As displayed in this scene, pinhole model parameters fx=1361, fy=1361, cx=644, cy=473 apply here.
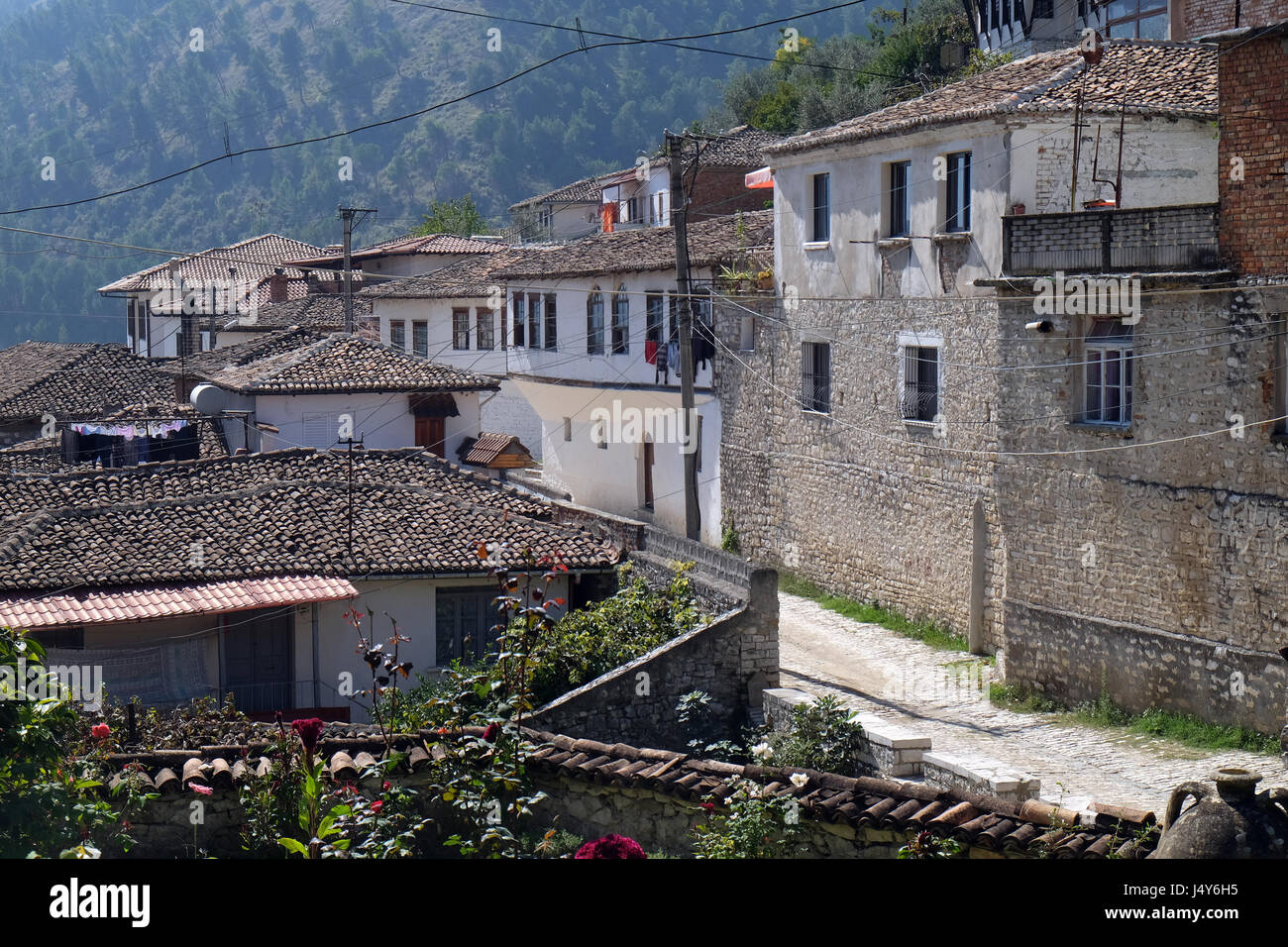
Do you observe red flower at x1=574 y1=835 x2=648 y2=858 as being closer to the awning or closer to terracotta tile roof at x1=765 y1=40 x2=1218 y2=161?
the awning

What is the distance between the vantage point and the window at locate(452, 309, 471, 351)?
42.1 metres

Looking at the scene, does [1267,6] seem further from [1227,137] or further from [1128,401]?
[1128,401]

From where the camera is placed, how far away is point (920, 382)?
20375mm

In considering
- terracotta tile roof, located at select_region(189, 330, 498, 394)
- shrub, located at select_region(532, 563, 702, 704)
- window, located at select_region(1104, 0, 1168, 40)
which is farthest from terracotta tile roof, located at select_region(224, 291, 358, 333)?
shrub, located at select_region(532, 563, 702, 704)

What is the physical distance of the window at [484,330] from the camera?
1625 inches

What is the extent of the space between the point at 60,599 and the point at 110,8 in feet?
481

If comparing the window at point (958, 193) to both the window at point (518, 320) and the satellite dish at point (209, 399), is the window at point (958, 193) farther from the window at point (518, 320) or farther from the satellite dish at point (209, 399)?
the satellite dish at point (209, 399)

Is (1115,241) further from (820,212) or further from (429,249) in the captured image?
(429,249)

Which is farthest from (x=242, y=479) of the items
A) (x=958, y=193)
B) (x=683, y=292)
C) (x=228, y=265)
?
(x=228, y=265)

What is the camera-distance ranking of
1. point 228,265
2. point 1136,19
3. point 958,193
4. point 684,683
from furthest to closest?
point 228,265
point 1136,19
point 958,193
point 684,683

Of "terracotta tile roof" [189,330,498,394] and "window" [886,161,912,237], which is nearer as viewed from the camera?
"window" [886,161,912,237]

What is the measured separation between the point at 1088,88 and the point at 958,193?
2.17 meters

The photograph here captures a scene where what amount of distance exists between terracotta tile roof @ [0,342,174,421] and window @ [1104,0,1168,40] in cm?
2549
